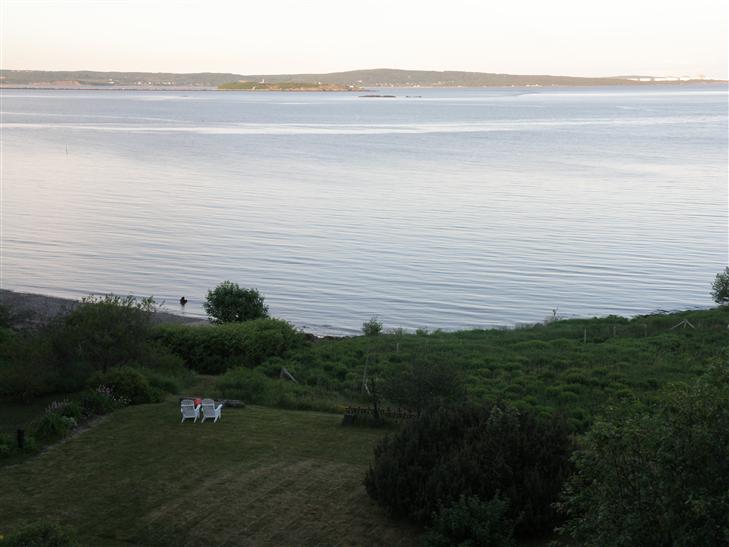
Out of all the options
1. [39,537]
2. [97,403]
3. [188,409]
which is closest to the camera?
[39,537]

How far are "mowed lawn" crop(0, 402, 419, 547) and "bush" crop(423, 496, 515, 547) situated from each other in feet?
3.57

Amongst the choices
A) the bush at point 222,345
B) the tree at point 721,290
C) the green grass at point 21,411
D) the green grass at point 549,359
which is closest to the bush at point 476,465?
the green grass at point 549,359

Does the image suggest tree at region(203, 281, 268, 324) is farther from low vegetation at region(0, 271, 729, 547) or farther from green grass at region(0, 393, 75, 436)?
green grass at region(0, 393, 75, 436)

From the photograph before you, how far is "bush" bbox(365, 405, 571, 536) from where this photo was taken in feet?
46.5

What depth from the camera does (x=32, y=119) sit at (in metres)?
170

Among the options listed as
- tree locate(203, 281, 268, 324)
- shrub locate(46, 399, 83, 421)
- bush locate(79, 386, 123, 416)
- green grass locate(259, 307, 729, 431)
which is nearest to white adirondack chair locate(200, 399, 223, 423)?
bush locate(79, 386, 123, 416)

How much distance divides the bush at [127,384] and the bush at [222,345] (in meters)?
5.21

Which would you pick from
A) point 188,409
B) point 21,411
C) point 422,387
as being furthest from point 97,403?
point 422,387

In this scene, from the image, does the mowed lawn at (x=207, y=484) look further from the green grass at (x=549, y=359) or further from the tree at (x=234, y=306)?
the tree at (x=234, y=306)

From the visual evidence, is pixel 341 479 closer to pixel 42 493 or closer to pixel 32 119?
pixel 42 493

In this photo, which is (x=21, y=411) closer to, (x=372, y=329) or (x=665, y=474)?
(x=372, y=329)

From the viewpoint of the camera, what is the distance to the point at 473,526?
1288 cm

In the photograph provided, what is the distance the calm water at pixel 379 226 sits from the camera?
134ft

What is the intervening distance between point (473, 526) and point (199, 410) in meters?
8.59
